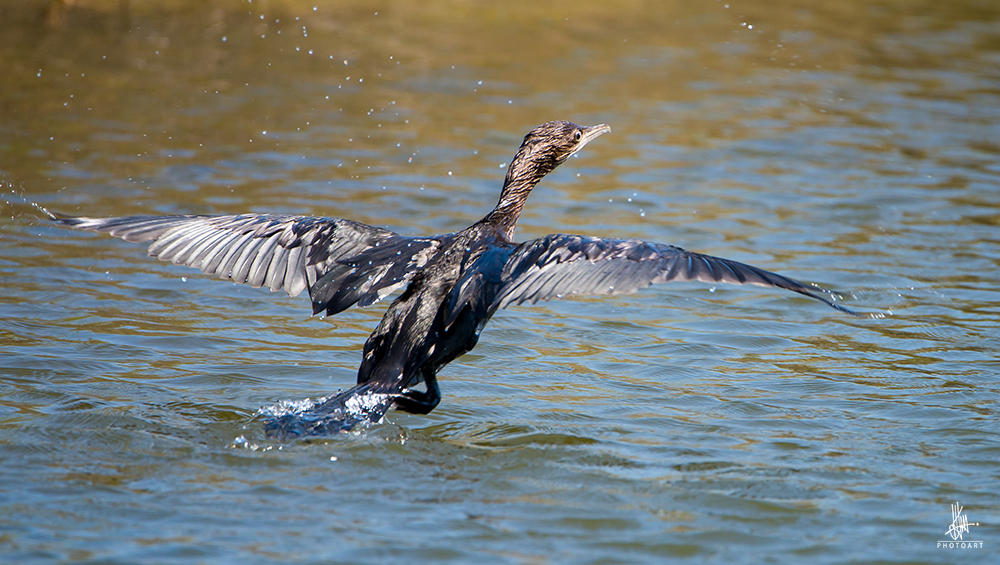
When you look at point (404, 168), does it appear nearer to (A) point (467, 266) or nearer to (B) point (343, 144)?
(B) point (343, 144)

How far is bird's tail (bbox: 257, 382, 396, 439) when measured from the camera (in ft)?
15.8

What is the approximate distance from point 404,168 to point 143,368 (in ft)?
15.7

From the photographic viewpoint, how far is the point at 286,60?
13406 millimetres

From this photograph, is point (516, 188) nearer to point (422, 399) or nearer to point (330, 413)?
point (422, 399)

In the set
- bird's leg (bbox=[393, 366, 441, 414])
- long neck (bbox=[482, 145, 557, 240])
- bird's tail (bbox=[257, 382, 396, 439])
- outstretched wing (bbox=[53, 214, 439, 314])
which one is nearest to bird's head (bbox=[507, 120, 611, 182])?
long neck (bbox=[482, 145, 557, 240])

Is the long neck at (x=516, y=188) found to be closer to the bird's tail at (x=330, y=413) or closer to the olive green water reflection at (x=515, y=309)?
the olive green water reflection at (x=515, y=309)

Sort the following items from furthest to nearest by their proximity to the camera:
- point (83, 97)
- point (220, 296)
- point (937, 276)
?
point (83, 97)
point (937, 276)
point (220, 296)

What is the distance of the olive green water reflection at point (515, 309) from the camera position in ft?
14.0

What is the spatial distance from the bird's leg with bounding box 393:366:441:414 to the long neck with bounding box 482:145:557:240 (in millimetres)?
1032

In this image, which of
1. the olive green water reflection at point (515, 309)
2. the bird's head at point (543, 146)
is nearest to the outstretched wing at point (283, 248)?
the olive green water reflection at point (515, 309)

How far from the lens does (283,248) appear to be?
5668 millimetres

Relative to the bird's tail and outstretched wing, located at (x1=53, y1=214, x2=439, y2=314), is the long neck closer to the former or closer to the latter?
outstretched wing, located at (x1=53, y1=214, x2=439, y2=314)

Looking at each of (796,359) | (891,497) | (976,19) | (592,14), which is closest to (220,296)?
(796,359)

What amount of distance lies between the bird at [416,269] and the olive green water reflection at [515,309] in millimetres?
314
